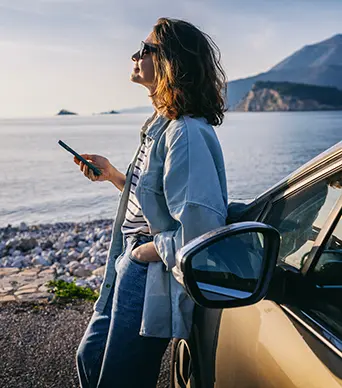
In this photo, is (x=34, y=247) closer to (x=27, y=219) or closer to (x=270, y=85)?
(x=27, y=219)

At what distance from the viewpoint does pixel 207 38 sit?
8.37 feet

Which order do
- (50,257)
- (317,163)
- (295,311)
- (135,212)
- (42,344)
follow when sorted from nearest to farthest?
(295,311) → (317,163) → (135,212) → (42,344) → (50,257)

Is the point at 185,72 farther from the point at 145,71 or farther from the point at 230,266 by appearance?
the point at 230,266

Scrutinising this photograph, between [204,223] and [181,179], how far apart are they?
0.19 meters

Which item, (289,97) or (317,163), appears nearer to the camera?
(317,163)

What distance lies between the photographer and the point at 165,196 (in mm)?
2293

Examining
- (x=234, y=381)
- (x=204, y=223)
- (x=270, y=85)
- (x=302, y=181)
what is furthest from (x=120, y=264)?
(x=270, y=85)

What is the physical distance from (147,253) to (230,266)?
0.50 m

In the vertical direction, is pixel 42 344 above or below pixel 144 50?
below

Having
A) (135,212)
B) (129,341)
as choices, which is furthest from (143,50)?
(129,341)

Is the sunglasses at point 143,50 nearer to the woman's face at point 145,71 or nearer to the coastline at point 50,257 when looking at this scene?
the woman's face at point 145,71

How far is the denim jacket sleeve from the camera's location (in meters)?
2.20

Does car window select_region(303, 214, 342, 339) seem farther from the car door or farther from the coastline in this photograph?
the coastline

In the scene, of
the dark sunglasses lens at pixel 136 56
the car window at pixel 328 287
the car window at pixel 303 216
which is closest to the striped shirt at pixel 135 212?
the dark sunglasses lens at pixel 136 56
